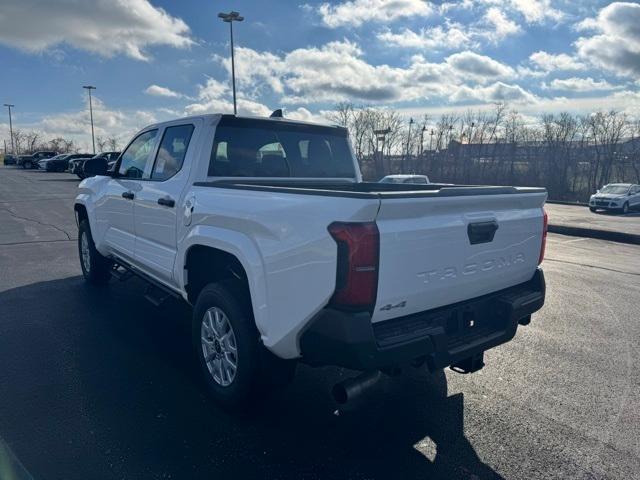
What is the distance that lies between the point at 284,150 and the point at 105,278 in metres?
3.47

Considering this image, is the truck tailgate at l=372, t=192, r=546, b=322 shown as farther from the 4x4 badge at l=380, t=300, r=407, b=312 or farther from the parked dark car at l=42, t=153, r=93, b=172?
the parked dark car at l=42, t=153, r=93, b=172

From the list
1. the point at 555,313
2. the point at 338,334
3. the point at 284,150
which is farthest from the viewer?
the point at 555,313

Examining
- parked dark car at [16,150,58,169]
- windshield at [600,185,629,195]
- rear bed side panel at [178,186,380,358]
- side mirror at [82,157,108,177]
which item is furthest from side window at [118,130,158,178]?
parked dark car at [16,150,58,169]

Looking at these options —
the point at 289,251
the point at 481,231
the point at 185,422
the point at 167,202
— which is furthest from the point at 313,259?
the point at 167,202

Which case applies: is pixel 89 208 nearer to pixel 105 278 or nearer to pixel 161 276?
pixel 105 278

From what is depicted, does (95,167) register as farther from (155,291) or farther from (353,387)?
(353,387)

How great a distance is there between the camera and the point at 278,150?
4316 millimetres

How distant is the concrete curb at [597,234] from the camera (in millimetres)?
12383

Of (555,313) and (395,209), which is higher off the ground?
(395,209)

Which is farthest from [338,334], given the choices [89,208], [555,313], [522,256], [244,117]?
[89,208]

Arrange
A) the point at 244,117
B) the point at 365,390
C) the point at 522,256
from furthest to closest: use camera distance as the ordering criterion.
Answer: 1. the point at 244,117
2. the point at 522,256
3. the point at 365,390

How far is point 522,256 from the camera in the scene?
334 cm

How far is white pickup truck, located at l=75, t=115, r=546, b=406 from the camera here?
2.41 metres

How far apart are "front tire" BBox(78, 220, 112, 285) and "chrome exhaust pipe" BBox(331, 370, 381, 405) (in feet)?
14.1
